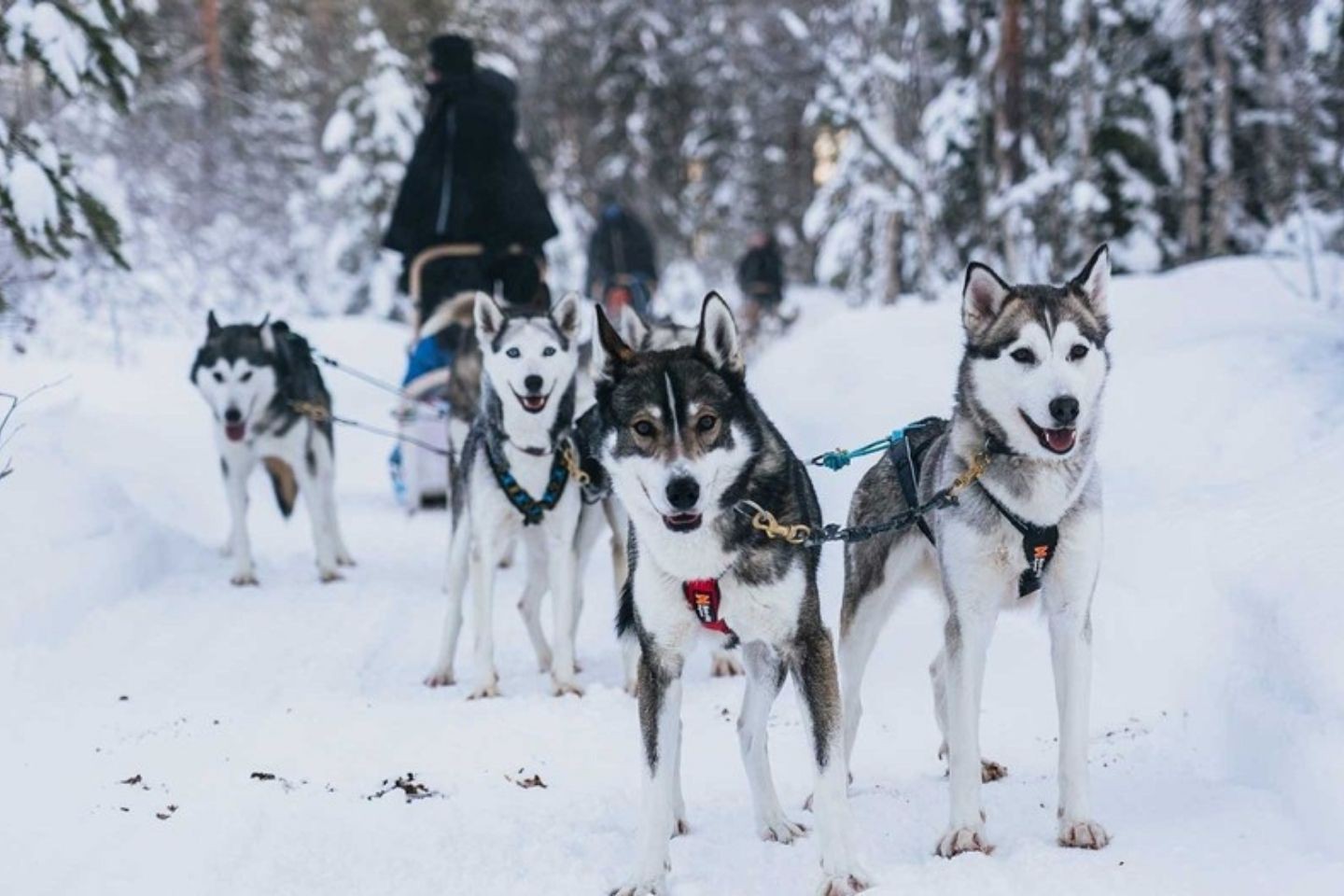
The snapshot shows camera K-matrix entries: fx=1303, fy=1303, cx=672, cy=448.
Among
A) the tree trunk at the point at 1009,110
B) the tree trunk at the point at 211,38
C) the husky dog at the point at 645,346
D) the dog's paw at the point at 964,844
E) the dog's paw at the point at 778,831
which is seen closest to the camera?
the dog's paw at the point at 964,844

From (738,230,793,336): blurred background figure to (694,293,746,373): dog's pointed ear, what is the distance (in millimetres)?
13695

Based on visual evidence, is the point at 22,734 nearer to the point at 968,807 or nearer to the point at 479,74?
the point at 968,807

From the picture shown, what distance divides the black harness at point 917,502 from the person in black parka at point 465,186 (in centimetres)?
481

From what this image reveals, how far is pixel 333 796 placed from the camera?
3564 millimetres

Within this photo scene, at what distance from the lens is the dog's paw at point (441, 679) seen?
505 centimetres

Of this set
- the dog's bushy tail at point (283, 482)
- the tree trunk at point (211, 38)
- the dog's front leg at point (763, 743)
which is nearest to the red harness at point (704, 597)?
the dog's front leg at point (763, 743)

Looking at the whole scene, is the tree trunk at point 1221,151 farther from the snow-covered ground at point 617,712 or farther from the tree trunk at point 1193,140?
the snow-covered ground at point 617,712

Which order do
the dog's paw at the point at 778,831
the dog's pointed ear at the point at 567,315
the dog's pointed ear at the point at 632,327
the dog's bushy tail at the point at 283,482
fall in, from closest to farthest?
the dog's paw at the point at 778,831
the dog's pointed ear at the point at 632,327
the dog's pointed ear at the point at 567,315
the dog's bushy tail at the point at 283,482

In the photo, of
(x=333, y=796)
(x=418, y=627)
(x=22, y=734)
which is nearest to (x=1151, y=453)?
(x=418, y=627)

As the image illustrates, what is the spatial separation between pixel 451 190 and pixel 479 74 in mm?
778

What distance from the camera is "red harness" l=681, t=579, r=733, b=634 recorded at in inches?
118

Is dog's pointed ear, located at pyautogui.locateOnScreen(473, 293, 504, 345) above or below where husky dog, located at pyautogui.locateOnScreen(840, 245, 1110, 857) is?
above

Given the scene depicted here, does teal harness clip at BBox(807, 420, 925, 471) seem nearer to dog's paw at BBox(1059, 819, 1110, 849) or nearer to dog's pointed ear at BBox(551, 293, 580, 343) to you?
dog's paw at BBox(1059, 819, 1110, 849)

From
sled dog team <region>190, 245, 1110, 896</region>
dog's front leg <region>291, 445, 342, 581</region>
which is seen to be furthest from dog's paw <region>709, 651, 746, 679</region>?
dog's front leg <region>291, 445, 342, 581</region>
